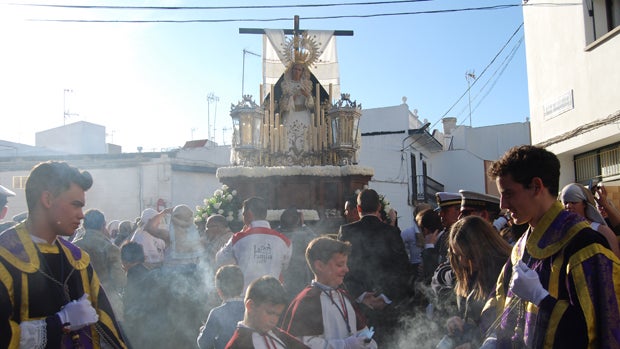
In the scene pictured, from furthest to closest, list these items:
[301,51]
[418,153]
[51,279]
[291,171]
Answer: [418,153] → [301,51] → [291,171] → [51,279]

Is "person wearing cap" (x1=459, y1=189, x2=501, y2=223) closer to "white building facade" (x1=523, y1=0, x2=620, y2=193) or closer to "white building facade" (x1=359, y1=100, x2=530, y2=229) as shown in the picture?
"white building facade" (x1=523, y1=0, x2=620, y2=193)

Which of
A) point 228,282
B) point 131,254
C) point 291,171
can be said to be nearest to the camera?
point 228,282

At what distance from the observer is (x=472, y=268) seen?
3.51m

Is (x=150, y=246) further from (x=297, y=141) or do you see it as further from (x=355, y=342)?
(x=297, y=141)

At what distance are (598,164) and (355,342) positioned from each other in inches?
364

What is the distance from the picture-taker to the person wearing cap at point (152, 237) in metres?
6.85

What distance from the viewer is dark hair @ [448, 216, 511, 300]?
3438mm

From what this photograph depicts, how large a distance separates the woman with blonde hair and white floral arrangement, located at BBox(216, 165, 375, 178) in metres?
6.64

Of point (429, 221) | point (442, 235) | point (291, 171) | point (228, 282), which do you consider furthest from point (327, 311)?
point (291, 171)

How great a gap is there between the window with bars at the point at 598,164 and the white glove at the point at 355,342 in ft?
27.6

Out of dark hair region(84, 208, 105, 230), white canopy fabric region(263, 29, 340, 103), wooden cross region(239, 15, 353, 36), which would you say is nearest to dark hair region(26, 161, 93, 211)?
dark hair region(84, 208, 105, 230)

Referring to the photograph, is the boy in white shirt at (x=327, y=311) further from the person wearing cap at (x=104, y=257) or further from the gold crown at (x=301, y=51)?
the gold crown at (x=301, y=51)

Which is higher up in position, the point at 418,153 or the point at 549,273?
the point at 418,153

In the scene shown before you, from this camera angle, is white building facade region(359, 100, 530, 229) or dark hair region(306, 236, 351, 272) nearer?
dark hair region(306, 236, 351, 272)
